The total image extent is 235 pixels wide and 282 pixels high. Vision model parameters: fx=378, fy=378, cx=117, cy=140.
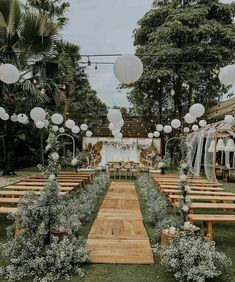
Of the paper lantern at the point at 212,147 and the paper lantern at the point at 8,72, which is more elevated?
the paper lantern at the point at 8,72

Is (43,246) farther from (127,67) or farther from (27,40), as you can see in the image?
(27,40)

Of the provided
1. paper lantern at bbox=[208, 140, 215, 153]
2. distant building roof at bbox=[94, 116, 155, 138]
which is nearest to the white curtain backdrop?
distant building roof at bbox=[94, 116, 155, 138]

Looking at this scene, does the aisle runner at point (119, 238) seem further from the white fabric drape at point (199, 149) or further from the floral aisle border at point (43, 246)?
the white fabric drape at point (199, 149)

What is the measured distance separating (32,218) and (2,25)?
9507 millimetres

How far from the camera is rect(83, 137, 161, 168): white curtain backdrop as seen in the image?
24.1 meters

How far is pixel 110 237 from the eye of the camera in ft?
Result: 20.3

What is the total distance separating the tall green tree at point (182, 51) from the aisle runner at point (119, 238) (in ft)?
48.6

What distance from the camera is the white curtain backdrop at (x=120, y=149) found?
24.1m

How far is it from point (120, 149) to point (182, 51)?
7.13 m

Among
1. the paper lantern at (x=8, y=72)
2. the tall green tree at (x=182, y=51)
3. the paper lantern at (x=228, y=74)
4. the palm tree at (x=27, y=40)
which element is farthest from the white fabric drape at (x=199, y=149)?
the paper lantern at (x=8, y=72)

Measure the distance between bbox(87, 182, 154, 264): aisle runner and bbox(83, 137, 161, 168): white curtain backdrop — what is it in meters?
14.7

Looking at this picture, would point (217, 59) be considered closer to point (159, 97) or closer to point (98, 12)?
point (159, 97)

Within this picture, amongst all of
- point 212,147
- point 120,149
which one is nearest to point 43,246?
point 212,147

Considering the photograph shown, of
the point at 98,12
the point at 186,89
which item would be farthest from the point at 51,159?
the point at 186,89
